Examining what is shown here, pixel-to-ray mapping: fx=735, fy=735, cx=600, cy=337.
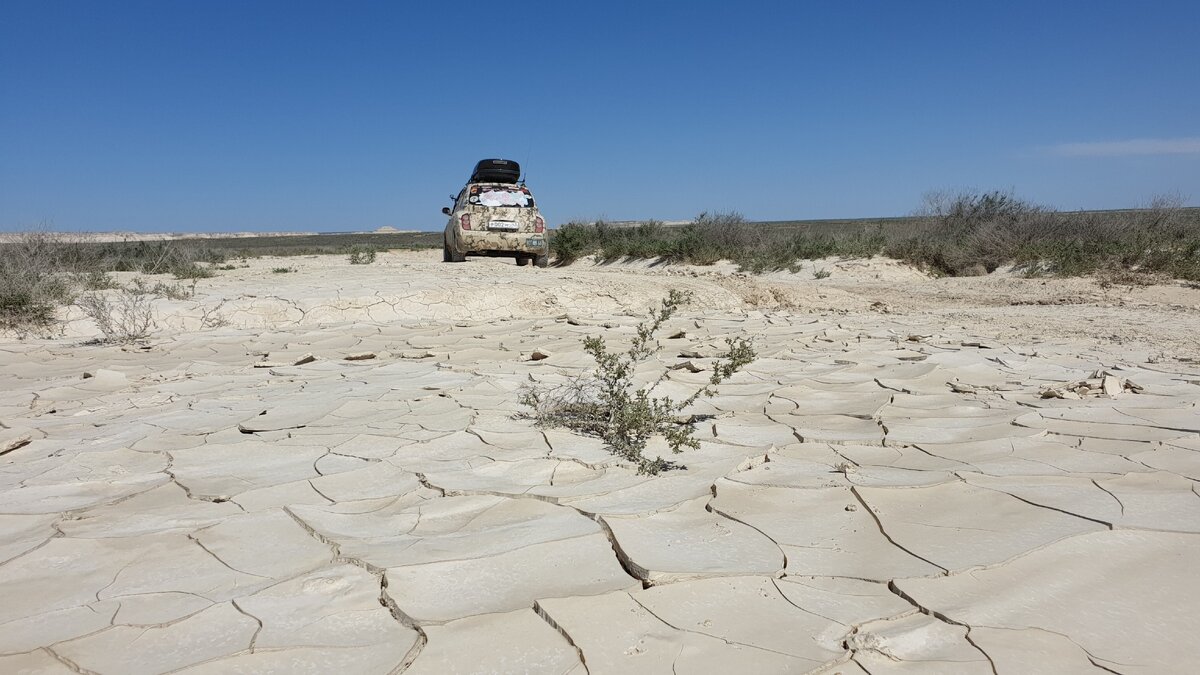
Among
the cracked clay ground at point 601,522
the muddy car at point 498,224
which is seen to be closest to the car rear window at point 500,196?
the muddy car at point 498,224

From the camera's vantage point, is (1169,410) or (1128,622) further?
(1169,410)

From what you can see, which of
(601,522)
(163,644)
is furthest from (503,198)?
(163,644)

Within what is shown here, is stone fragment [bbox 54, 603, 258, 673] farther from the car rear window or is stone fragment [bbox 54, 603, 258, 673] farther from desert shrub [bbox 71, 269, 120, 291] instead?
the car rear window

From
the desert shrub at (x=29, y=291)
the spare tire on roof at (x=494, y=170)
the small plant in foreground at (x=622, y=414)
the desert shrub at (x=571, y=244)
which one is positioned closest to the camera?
the small plant in foreground at (x=622, y=414)

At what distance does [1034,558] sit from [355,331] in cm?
588

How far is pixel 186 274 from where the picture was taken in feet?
37.1

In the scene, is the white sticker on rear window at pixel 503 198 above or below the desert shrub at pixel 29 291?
above

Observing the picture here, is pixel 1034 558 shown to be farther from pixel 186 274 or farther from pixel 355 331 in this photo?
pixel 186 274

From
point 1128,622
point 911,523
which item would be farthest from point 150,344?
point 1128,622

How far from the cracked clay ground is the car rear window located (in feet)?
23.6

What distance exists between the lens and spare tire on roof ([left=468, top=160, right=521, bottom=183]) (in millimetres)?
15023

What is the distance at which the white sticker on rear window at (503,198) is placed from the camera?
11.9 metres

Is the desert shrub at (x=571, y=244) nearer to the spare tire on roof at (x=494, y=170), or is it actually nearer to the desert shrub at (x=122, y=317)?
the spare tire on roof at (x=494, y=170)

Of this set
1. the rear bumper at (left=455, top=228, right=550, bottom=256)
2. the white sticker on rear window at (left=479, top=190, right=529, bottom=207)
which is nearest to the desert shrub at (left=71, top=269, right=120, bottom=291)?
the rear bumper at (left=455, top=228, right=550, bottom=256)
